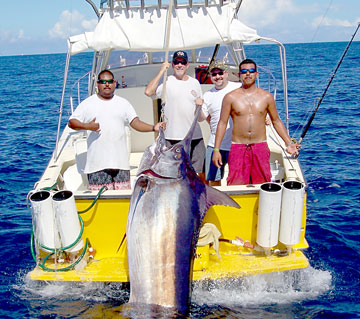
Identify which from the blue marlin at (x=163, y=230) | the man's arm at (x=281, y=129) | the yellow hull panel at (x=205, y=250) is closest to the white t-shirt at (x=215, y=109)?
the man's arm at (x=281, y=129)

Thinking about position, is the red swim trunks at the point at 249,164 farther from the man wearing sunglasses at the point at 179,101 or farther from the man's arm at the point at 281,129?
the man wearing sunglasses at the point at 179,101

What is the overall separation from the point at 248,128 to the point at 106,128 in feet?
4.75

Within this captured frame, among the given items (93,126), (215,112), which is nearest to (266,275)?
(215,112)

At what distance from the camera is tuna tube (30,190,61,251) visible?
395cm

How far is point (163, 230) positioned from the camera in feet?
11.1

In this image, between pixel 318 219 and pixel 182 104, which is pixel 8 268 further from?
pixel 318 219

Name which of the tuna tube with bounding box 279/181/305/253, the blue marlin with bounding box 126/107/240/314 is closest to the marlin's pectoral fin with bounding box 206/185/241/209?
the blue marlin with bounding box 126/107/240/314

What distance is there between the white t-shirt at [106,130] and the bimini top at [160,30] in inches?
56.2

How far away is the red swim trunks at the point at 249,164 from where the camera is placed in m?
4.46

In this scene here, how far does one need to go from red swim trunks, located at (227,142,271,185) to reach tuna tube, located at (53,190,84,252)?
1.67 meters

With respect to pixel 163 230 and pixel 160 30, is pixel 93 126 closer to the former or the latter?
pixel 163 230

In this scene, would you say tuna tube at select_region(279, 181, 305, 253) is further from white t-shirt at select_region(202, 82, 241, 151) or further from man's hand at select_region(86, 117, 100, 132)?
man's hand at select_region(86, 117, 100, 132)

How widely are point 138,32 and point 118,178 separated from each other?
222 centimetres

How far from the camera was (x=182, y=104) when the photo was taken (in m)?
4.80
